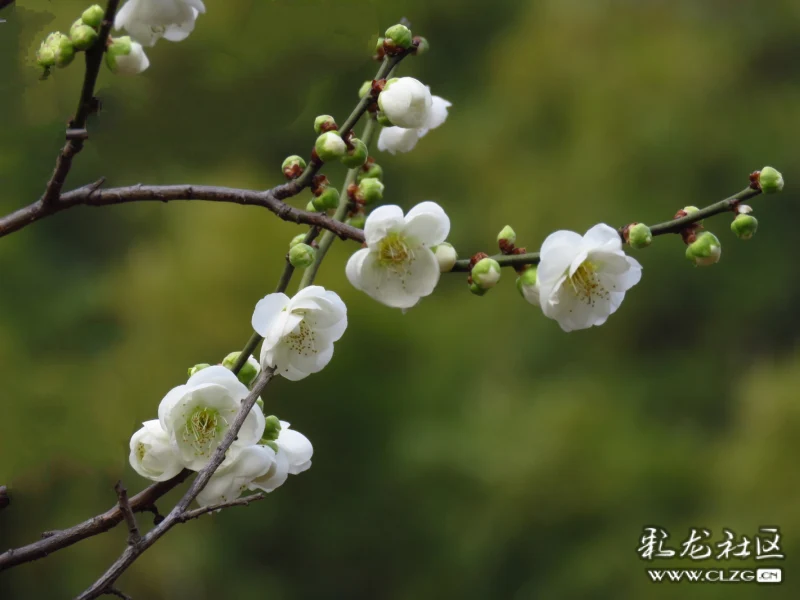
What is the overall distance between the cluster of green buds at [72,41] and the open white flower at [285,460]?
24cm

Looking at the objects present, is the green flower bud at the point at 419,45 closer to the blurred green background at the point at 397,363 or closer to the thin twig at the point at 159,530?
the thin twig at the point at 159,530

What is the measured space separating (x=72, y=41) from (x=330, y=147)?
0.15 m

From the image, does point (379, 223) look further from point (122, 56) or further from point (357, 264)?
point (122, 56)

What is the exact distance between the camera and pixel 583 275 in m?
0.54

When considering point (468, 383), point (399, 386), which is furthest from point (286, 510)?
point (468, 383)

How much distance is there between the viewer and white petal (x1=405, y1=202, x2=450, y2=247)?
52cm

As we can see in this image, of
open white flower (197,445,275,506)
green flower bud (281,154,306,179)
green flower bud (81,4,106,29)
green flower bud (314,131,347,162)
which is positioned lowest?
open white flower (197,445,275,506)

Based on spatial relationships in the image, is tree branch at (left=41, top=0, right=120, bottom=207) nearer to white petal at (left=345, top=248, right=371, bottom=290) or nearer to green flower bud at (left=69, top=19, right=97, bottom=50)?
green flower bud at (left=69, top=19, right=97, bottom=50)

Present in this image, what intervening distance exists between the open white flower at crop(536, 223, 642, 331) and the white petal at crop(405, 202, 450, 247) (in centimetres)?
6

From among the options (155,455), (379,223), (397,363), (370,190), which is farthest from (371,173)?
(397,363)

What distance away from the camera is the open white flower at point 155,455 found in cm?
53

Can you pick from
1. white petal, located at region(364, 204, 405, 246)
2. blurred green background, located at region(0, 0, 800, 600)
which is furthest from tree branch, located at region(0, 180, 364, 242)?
blurred green background, located at region(0, 0, 800, 600)

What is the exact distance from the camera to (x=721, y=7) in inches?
208

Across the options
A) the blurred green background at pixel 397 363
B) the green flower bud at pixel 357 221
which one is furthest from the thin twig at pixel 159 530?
the blurred green background at pixel 397 363
